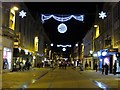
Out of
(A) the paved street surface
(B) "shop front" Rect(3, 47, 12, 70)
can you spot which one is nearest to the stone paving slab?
(A) the paved street surface

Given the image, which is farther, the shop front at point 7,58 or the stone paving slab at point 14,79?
the shop front at point 7,58

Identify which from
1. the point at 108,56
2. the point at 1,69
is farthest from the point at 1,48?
the point at 108,56

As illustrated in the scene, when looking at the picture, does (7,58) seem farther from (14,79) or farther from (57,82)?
(57,82)

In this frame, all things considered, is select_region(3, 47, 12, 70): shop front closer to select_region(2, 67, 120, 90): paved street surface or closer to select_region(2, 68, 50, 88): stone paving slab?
select_region(2, 68, 50, 88): stone paving slab

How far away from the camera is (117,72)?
47.7 m

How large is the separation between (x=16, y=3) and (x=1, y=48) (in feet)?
42.6

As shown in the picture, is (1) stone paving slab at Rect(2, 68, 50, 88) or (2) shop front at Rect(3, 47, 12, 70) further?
(2) shop front at Rect(3, 47, 12, 70)

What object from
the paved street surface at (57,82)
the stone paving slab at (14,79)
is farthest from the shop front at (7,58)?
the paved street surface at (57,82)

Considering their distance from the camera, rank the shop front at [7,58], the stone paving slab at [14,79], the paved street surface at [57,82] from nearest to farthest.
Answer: the stone paving slab at [14,79]
the paved street surface at [57,82]
the shop front at [7,58]

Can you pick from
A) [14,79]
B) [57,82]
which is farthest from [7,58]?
[57,82]

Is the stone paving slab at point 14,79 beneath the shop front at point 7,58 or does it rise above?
beneath

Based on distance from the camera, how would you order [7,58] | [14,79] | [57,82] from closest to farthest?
[57,82], [14,79], [7,58]

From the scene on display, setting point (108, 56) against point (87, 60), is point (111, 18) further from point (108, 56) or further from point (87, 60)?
→ point (87, 60)

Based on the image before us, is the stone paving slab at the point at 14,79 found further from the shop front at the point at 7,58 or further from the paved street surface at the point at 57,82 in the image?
the shop front at the point at 7,58
